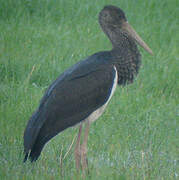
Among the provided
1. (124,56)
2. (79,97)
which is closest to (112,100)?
(124,56)

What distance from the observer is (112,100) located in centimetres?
605

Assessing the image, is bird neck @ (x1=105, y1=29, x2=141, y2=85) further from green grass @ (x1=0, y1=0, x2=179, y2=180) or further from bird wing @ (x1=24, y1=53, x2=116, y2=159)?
green grass @ (x1=0, y1=0, x2=179, y2=180)

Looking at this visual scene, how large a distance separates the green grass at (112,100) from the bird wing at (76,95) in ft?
1.04

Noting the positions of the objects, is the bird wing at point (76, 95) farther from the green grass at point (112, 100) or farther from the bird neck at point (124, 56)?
the green grass at point (112, 100)

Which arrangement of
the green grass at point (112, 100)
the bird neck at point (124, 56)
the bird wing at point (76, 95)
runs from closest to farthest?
the green grass at point (112, 100) < the bird wing at point (76, 95) < the bird neck at point (124, 56)

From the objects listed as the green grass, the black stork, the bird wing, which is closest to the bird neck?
the black stork

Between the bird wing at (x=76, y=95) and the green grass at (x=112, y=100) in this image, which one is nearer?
the green grass at (x=112, y=100)

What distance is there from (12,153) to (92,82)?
0.94m

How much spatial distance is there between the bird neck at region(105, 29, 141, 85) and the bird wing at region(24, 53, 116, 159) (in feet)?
0.50

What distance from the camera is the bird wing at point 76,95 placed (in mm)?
4422

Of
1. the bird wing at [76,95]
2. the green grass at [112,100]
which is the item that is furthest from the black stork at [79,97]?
the green grass at [112,100]

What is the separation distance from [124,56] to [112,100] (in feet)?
4.48

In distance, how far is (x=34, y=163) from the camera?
4215 mm

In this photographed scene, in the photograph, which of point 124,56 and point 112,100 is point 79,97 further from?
point 112,100
